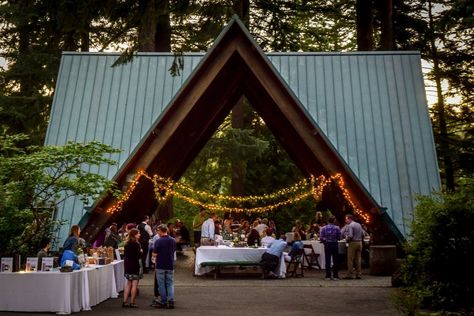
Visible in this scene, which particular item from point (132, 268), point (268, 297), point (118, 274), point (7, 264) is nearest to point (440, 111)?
point (268, 297)

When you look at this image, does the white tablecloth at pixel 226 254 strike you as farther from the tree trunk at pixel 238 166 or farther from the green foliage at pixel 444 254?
the green foliage at pixel 444 254

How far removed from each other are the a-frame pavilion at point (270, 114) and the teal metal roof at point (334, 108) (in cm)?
4

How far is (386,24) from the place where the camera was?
2564 centimetres

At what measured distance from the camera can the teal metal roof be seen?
1861 cm

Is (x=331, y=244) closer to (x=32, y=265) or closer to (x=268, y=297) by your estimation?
(x=268, y=297)

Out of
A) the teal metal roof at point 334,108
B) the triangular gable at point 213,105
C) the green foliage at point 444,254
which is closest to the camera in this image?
the green foliage at point 444,254

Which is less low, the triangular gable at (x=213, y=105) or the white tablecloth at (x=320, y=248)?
the triangular gable at (x=213, y=105)

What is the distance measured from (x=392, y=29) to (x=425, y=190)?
36.4 ft

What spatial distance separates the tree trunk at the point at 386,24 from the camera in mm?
25594

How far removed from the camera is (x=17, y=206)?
13.1 metres

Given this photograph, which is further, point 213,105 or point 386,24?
point 386,24

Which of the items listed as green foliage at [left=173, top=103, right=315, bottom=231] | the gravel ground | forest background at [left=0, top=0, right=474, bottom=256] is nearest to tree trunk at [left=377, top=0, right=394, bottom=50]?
forest background at [left=0, top=0, right=474, bottom=256]

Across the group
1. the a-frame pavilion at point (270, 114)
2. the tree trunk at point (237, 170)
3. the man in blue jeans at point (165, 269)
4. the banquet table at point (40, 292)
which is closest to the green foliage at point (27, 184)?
the banquet table at point (40, 292)

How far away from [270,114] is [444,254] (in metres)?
14.8
